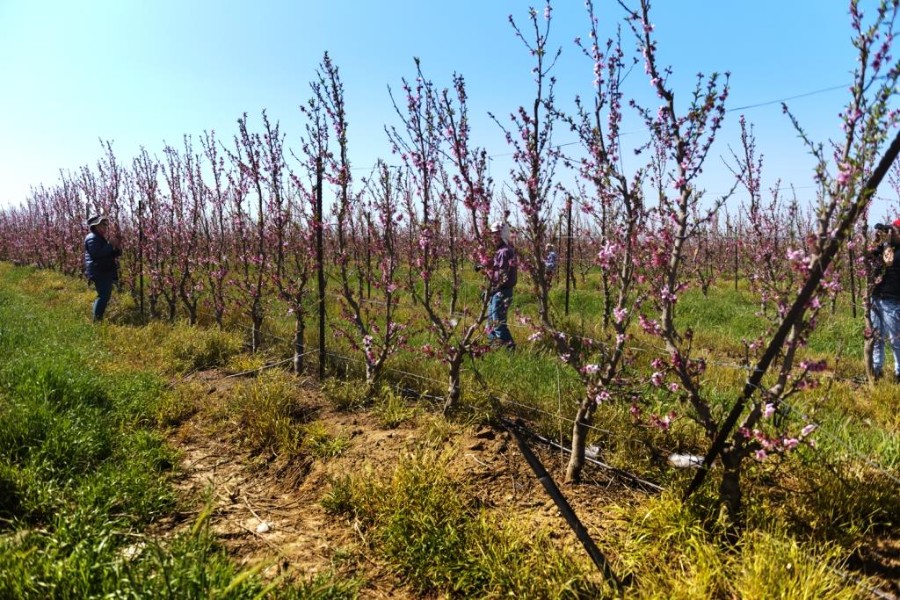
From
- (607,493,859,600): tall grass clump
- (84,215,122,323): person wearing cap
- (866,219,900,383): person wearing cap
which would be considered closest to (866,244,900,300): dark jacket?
(866,219,900,383): person wearing cap

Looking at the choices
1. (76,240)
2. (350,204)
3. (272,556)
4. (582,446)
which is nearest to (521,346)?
(350,204)

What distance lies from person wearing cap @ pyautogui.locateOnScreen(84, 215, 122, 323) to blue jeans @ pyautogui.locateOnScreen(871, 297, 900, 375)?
10.4 m

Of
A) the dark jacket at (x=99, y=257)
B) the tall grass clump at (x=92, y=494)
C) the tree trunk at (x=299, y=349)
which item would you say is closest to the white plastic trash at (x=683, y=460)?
the tall grass clump at (x=92, y=494)

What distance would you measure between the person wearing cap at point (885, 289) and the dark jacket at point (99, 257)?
1030 centimetres

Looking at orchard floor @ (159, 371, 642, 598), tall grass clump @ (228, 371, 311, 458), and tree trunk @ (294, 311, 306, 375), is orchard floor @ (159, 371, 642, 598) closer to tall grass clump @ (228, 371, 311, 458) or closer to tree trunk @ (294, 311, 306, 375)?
tall grass clump @ (228, 371, 311, 458)

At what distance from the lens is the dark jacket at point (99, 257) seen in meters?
7.97

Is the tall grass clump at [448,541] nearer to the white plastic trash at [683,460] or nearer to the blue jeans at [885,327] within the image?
the white plastic trash at [683,460]

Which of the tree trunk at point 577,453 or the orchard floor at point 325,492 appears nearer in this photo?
the orchard floor at point 325,492

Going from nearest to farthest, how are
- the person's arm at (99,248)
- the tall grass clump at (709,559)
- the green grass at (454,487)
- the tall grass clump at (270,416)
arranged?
1. the tall grass clump at (709,559)
2. the green grass at (454,487)
3. the tall grass clump at (270,416)
4. the person's arm at (99,248)

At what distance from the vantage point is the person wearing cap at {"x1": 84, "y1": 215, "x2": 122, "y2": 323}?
7977mm

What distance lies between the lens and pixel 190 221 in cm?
838

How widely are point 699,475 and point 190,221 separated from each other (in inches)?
330

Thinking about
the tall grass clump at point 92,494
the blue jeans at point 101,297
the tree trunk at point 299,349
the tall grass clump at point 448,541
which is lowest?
the tall grass clump at point 448,541

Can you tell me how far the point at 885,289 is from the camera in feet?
18.2
